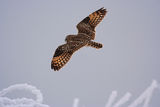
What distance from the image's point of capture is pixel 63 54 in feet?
11.4

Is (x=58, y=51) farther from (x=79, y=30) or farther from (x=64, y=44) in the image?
(x=79, y=30)

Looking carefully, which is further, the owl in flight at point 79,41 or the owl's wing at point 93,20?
the owl's wing at point 93,20

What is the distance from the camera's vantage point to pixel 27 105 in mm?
4852

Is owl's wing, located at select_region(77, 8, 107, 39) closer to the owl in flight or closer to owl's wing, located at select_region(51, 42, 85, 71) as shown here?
the owl in flight

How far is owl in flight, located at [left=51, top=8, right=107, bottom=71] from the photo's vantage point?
3.37 metres

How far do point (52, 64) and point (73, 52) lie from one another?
1.26ft

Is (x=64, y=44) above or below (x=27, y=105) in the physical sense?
above

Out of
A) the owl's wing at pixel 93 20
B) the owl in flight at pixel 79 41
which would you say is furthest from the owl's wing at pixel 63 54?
the owl's wing at pixel 93 20

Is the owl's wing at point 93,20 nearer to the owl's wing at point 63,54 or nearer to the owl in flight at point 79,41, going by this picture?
the owl in flight at point 79,41

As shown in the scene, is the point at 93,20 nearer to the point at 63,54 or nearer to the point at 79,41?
the point at 79,41

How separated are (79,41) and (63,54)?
1.25 feet

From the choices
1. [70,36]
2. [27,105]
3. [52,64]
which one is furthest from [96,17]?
[27,105]

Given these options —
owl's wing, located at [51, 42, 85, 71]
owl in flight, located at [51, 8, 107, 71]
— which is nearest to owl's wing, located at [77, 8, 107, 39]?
owl in flight, located at [51, 8, 107, 71]

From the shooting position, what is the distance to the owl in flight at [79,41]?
3373mm
